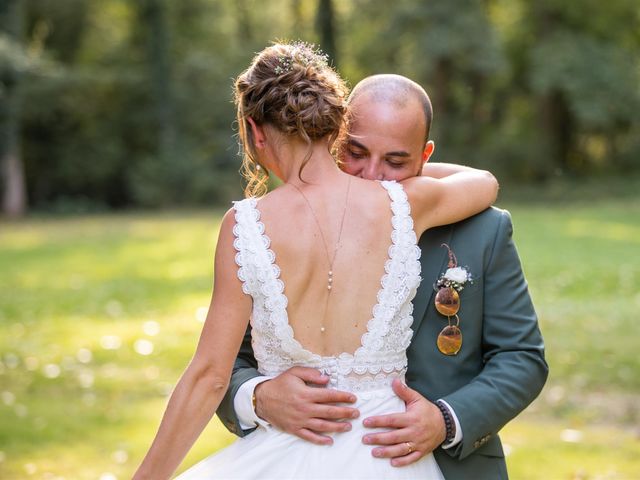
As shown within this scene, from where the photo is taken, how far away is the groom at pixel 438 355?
278 cm

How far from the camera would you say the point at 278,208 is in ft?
8.79

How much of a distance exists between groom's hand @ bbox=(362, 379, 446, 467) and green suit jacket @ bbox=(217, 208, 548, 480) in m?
0.14

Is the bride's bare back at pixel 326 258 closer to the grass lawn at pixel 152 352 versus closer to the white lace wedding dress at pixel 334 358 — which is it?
the white lace wedding dress at pixel 334 358

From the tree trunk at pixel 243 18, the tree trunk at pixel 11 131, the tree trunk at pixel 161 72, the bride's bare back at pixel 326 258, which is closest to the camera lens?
the bride's bare back at pixel 326 258

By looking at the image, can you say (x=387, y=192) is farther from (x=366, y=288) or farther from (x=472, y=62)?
(x=472, y=62)

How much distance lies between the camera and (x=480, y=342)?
3033mm

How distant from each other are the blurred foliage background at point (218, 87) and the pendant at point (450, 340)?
29702 mm

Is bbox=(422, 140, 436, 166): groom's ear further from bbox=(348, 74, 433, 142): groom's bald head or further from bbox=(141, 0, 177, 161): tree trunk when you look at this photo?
bbox=(141, 0, 177, 161): tree trunk

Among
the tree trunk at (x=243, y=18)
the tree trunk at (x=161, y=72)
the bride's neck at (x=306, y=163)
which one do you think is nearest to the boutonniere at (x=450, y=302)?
the bride's neck at (x=306, y=163)

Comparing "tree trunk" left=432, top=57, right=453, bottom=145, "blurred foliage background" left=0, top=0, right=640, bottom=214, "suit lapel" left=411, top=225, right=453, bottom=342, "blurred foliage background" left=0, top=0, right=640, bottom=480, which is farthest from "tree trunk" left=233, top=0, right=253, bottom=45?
"suit lapel" left=411, top=225, right=453, bottom=342

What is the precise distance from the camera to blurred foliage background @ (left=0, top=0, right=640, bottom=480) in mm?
17828

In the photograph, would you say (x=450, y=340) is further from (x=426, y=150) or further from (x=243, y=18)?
(x=243, y=18)

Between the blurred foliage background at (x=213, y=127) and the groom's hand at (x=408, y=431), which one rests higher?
the groom's hand at (x=408, y=431)

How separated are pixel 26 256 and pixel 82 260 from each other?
59.7 inches
